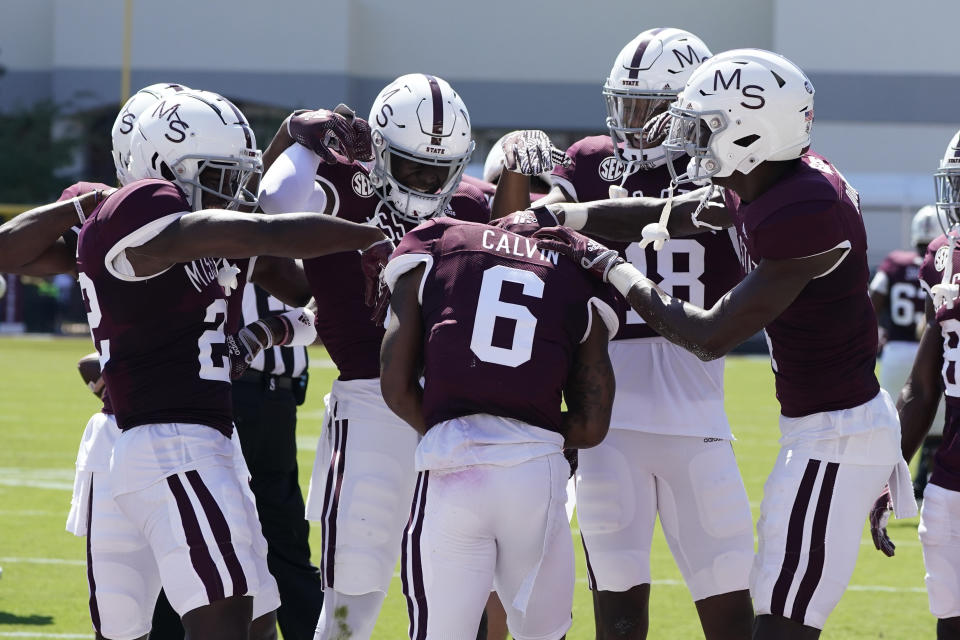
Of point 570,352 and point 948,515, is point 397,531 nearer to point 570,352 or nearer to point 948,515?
point 570,352

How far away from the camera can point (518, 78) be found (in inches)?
1355

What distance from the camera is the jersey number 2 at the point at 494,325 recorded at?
3979 mm

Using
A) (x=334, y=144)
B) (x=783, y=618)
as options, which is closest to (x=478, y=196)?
(x=334, y=144)

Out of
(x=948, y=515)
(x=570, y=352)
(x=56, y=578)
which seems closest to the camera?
(x=570, y=352)

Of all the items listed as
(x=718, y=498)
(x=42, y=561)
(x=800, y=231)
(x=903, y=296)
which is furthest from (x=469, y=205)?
(x=903, y=296)

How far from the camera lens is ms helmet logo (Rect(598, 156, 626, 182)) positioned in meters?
5.17

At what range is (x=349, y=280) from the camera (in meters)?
5.01

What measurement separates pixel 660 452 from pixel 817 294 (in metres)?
0.93

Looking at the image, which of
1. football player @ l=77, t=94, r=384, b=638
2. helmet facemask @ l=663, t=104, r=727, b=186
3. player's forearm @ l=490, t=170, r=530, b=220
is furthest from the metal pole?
helmet facemask @ l=663, t=104, r=727, b=186

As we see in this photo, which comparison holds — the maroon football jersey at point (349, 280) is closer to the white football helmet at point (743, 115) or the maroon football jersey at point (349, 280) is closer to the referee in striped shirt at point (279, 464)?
the referee in striped shirt at point (279, 464)

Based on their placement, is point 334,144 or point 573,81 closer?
point 334,144

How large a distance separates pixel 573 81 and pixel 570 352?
31036 millimetres

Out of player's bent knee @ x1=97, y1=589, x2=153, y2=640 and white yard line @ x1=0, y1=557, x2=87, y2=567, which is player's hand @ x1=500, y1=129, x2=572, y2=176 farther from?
white yard line @ x1=0, y1=557, x2=87, y2=567

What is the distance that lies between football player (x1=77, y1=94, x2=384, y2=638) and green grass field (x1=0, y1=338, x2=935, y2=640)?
2253 mm
